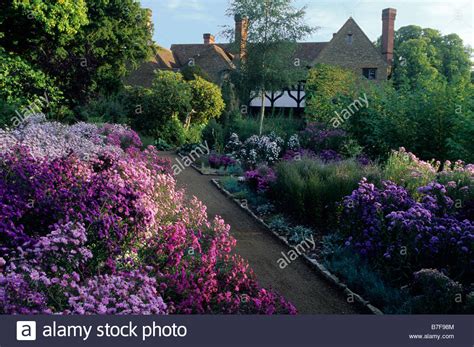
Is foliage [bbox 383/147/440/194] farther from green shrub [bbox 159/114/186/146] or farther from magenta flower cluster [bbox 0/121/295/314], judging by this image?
green shrub [bbox 159/114/186/146]

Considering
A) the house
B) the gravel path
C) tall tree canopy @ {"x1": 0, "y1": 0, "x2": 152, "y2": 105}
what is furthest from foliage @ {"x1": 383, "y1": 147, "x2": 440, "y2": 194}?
the house

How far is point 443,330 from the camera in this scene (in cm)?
336

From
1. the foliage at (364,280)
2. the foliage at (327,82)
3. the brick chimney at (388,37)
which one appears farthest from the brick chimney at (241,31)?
the foliage at (364,280)

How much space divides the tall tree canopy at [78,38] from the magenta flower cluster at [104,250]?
12.0 meters

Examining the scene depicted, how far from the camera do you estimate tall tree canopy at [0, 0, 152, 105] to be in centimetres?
1741

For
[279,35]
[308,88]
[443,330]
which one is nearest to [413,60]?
[308,88]

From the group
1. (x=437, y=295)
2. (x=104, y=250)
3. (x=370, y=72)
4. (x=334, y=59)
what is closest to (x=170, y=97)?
(x=334, y=59)

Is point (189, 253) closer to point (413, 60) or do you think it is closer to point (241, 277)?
point (241, 277)

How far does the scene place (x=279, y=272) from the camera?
6348 millimetres

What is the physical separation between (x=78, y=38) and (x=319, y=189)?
18710 mm

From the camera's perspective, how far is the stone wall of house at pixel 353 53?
1329 inches

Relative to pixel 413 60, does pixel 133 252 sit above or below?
below

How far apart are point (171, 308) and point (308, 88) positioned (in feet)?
84.2

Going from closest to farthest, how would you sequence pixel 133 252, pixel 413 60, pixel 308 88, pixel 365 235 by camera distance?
pixel 133 252 < pixel 365 235 < pixel 308 88 < pixel 413 60
